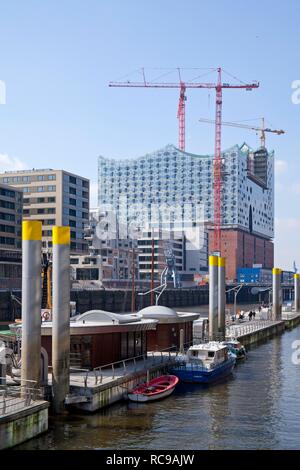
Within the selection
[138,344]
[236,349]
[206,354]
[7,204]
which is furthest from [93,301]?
[138,344]

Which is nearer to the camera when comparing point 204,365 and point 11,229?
point 204,365

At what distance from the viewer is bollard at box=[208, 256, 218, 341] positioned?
69.4 m

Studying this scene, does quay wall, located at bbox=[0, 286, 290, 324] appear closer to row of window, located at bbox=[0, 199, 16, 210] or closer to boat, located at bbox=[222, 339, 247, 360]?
row of window, located at bbox=[0, 199, 16, 210]

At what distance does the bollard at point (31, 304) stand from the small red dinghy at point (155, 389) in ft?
29.7

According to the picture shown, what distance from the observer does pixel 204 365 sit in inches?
2010

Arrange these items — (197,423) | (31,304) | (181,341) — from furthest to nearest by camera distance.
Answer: (181,341)
(197,423)
(31,304)

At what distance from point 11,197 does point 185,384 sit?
133m

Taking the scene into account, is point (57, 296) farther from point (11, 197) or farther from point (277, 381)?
point (11, 197)

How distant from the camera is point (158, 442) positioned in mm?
31938

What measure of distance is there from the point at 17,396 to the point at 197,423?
10552 mm

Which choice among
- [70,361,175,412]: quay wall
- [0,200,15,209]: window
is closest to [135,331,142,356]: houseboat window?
[70,361,175,412]: quay wall

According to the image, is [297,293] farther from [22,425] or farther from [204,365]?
[22,425]

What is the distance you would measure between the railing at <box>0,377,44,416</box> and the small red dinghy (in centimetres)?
845

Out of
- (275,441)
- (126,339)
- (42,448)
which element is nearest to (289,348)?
(126,339)
